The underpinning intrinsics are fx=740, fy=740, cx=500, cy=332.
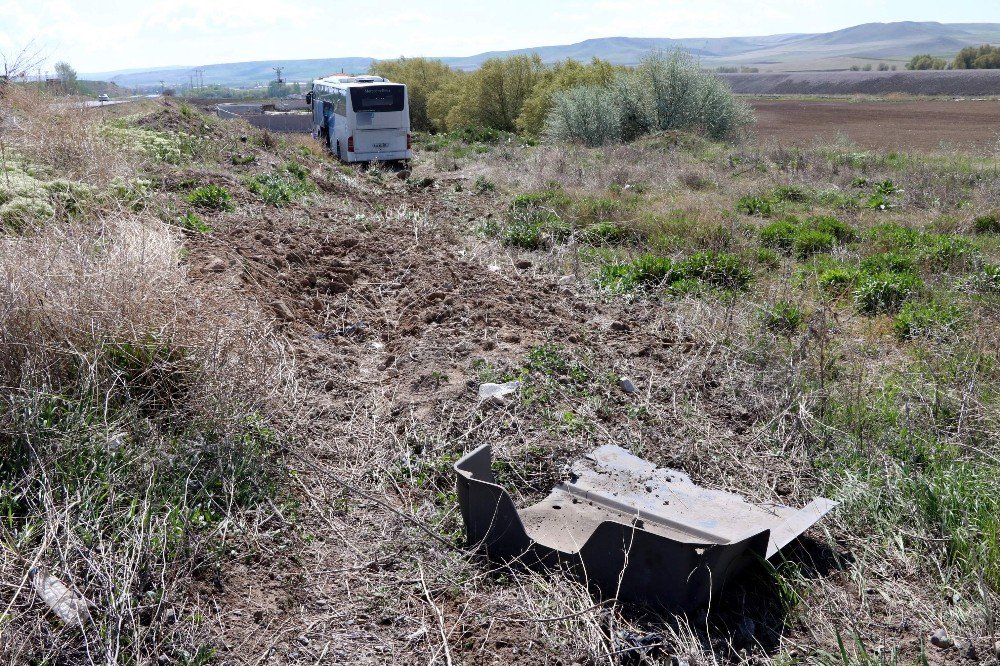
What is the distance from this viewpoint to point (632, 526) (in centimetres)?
321

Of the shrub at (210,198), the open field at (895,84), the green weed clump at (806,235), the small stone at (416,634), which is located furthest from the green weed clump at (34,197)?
the open field at (895,84)

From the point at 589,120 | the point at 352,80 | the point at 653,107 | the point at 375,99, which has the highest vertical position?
the point at 352,80

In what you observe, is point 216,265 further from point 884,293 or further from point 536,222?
point 884,293

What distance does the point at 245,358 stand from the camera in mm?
4496

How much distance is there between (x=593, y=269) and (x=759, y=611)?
5.47 meters

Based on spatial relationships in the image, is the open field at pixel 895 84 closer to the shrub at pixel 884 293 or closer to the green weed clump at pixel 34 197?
the shrub at pixel 884 293

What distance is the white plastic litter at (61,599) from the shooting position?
2814mm

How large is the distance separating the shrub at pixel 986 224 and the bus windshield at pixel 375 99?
14.6 meters

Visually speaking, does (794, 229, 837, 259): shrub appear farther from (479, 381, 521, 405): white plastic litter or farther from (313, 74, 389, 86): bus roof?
(313, 74, 389, 86): bus roof

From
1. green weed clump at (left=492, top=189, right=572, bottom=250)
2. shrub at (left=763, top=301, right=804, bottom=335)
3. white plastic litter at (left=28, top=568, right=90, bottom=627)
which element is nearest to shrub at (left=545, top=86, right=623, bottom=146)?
green weed clump at (left=492, top=189, right=572, bottom=250)

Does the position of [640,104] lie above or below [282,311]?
above

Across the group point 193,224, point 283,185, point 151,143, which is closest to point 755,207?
point 283,185

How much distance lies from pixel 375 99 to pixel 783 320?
16105mm

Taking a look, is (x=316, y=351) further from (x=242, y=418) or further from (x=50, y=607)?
(x=50, y=607)
